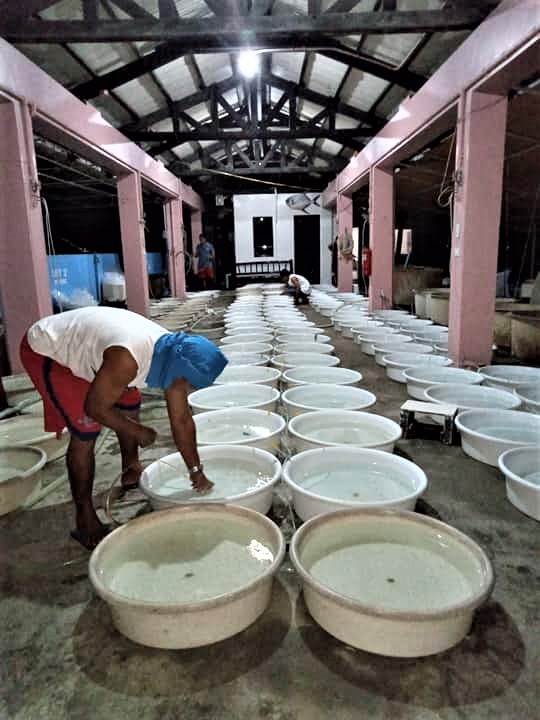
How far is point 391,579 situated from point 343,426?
1.28 meters

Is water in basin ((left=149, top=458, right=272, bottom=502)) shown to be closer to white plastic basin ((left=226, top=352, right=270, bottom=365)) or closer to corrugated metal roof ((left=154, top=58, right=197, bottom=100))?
white plastic basin ((left=226, top=352, right=270, bottom=365))

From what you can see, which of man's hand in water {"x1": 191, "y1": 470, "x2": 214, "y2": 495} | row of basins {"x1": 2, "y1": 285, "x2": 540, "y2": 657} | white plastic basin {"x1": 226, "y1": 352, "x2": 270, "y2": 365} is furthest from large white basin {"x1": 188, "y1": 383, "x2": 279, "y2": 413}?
man's hand in water {"x1": 191, "y1": 470, "x2": 214, "y2": 495}

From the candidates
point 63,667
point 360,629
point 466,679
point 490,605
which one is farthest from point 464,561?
point 63,667

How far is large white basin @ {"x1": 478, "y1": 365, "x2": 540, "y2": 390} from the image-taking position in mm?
3354

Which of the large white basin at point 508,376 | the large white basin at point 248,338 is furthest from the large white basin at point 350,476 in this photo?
the large white basin at point 248,338

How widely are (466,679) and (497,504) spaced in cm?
106

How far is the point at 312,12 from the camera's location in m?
4.56

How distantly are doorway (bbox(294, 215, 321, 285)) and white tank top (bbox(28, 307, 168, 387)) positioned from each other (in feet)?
45.8

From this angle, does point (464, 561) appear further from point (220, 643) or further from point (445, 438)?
point (445, 438)

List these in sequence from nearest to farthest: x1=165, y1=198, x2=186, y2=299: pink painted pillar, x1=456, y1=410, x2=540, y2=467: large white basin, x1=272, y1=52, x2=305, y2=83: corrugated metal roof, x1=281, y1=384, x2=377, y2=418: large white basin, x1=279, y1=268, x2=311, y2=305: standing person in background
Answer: x1=456, y1=410, x2=540, y2=467: large white basin, x1=281, y1=384, x2=377, y2=418: large white basin, x1=272, y1=52, x2=305, y2=83: corrugated metal roof, x1=279, y1=268, x2=311, y2=305: standing person in background, x1=165, y1=198, x2=186, y2=299: pink painted pillar

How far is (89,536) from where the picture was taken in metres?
1.85

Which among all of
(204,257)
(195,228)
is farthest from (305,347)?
(195,228)

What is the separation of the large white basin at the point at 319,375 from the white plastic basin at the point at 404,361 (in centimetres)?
67

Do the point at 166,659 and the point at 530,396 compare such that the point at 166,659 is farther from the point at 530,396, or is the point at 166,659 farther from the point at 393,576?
the point at 530,396
